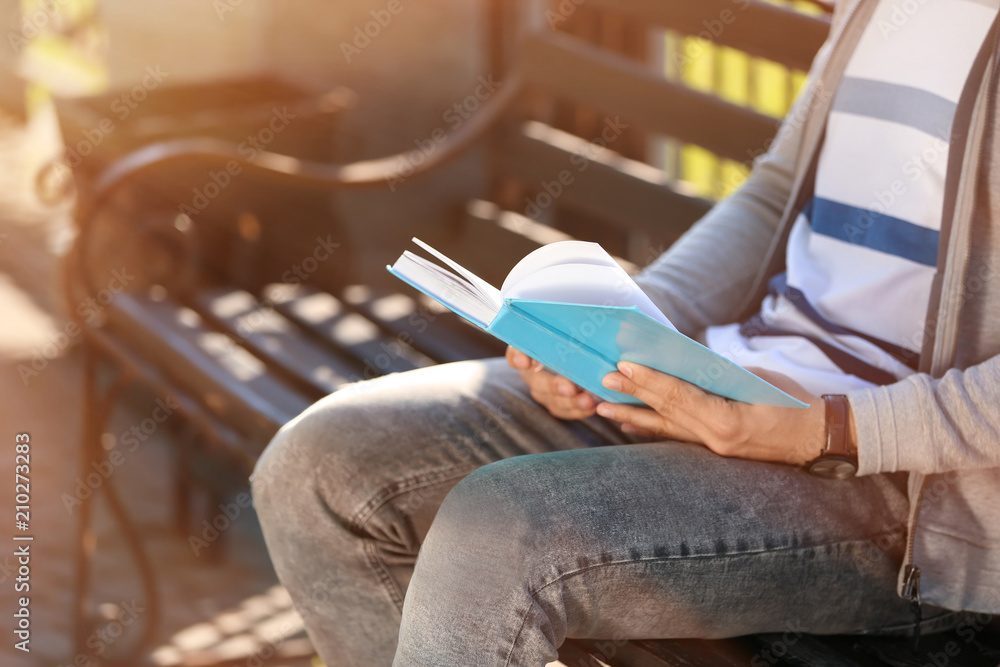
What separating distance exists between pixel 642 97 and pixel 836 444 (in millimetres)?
1375

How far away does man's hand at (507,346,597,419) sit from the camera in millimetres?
1320

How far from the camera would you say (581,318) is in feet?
3.38

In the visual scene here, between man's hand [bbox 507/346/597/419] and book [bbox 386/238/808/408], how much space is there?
0.50 ft

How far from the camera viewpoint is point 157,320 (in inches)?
95.6

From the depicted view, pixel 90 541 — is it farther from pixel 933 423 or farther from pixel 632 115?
pixel 933 423

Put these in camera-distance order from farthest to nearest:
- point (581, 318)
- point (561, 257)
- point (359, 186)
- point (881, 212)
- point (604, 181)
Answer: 1. point (359, 186)
2. point (604, 181)
3. point (881, 212)
4. point (561, 257)
5. point (581, 318)

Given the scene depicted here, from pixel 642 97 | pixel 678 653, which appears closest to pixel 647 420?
pixel 678 653

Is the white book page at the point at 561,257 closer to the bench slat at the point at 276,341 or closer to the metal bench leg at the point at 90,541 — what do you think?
the bench slat at the point at 276,341

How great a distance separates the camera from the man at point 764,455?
1.09 metres

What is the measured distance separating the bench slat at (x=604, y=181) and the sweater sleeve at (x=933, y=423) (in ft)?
3.71

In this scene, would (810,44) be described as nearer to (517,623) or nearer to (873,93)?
(873,93)

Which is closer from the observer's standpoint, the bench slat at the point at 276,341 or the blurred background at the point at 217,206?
the bench slat at the point at 276,341

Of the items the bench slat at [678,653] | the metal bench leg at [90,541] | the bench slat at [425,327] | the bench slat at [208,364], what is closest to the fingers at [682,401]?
the bench slat at [678,653]

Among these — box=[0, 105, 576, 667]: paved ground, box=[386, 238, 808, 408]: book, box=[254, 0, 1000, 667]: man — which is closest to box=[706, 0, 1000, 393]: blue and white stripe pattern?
box=[254, 0, 1000, 667]: man
